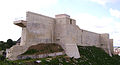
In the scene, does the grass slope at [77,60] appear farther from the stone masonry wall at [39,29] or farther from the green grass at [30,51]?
the stone masonry wall at [39,29]

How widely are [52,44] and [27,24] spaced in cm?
582

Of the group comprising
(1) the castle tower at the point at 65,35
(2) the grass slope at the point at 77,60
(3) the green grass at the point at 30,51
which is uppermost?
(1) the castle tower at the point at 65,35

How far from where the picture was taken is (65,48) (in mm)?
20219

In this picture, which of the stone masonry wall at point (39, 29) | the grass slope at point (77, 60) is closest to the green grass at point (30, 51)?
the stone masonry wall at point (39, 29)

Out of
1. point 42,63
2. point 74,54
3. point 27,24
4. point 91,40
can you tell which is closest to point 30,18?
point 27,24

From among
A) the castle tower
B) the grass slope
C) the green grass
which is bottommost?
the grass slope

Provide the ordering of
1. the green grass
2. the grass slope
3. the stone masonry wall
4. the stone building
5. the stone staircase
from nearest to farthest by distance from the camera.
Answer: the grass slope → the stone staircase → the green grass → the stone building → the stone masonry wall

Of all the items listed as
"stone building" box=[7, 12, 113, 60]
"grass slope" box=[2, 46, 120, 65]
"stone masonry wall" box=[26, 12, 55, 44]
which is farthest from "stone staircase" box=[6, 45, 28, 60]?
"grass slope" box=[2, 46, 120, 65]

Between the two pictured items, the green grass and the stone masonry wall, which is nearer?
the green grass

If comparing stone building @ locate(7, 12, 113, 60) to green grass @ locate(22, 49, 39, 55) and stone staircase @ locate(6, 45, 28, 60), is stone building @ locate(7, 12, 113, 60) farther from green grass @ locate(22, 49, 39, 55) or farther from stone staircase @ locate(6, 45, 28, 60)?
green grass @ locate(22, 49, 39, 55)

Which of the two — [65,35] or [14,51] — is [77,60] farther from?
[14,51]

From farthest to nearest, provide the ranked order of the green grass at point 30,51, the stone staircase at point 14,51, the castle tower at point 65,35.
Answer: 1. the castle tower at point 65,35
2. the green grass at point 30,51
3. the stone staircase at point 14,51

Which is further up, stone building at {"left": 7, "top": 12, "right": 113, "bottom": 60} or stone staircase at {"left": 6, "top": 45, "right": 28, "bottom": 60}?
stone building at {"left": 7, "top": 12, "right": 113, "bottom": 60}

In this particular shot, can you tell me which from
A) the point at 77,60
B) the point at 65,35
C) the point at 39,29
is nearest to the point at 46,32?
the point at 39,29
